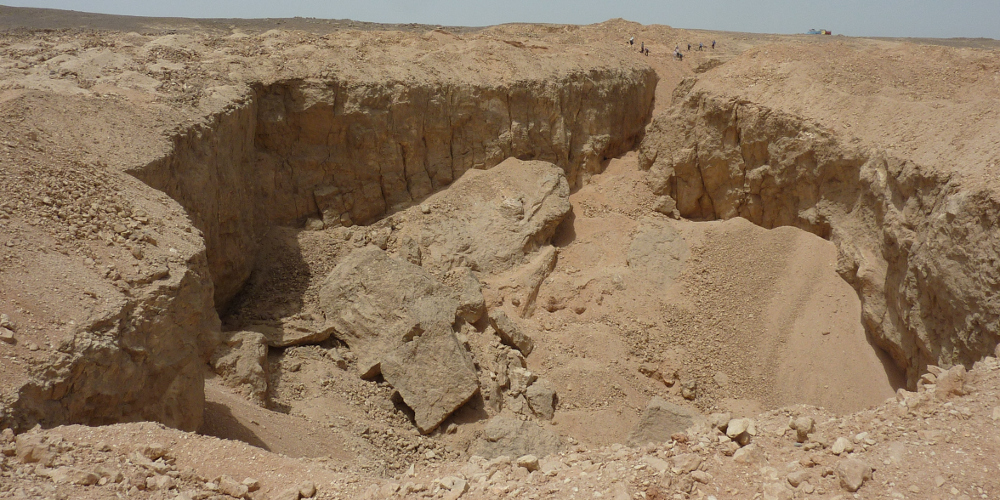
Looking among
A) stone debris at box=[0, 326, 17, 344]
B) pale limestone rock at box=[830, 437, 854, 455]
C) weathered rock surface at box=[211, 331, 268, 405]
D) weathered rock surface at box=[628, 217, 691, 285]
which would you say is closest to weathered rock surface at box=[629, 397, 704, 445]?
weathered rock surface at box=[628, 217, 691, 285]

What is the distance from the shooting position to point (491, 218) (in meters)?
12.3

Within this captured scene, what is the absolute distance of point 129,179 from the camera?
24.7 feet

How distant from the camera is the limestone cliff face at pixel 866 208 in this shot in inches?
307

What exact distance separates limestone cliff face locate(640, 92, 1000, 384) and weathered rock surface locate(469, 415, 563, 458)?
15.9 ft

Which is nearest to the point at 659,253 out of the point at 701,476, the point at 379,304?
the point at 379,304

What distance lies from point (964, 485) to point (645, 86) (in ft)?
41.6

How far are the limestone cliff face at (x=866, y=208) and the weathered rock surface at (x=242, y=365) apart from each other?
8.36 meters

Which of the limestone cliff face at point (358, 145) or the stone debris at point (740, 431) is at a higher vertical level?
the limestone cliff face at point (358, 145)

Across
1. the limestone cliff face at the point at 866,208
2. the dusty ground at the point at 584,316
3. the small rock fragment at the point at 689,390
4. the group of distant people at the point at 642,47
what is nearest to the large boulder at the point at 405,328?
the dusty ground at the point at 584,316

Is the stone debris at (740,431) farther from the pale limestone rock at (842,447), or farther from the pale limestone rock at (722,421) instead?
the pale limestone rock at (842,447)

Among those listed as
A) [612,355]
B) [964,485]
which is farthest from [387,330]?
[964,485]

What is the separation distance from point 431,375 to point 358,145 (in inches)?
188

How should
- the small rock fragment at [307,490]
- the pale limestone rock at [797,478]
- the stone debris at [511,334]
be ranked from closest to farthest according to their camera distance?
the pale limestone rock at [797,478] → the small rock fragment at [307,490] → the stone debris at [511,334]

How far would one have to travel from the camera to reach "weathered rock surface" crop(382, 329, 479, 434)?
358 inches
